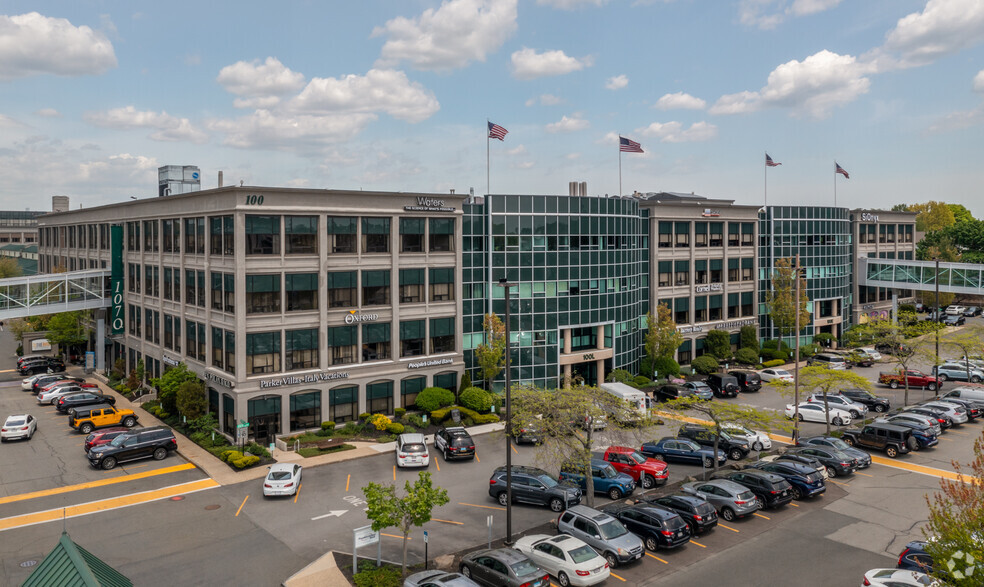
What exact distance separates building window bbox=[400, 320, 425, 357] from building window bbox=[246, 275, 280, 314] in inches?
395

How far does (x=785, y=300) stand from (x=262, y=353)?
Result: 58.2 m

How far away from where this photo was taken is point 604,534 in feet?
88.0

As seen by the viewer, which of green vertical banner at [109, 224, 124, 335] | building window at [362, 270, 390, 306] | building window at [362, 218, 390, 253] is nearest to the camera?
building window at [362, 218, 390, 253]

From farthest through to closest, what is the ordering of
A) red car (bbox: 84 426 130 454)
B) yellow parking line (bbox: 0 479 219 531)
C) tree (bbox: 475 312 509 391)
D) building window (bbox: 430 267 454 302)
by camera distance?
building window (bbox: 430 267 454 302) < tree (bbox: 475 312 509 391) < red car (bbox: 84 426 130 454) < yellow parking line (bbox: 0 479 219 531)

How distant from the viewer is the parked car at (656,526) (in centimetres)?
2753

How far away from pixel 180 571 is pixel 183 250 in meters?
33.3

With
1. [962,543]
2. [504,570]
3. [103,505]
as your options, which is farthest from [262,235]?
[962,543]

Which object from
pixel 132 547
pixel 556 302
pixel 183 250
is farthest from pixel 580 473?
pixel 183 250

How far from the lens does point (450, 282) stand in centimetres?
5459

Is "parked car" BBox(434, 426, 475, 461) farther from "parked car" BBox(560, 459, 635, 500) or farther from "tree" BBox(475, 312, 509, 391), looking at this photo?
"tree" BBox(475, 312, 509, 391)

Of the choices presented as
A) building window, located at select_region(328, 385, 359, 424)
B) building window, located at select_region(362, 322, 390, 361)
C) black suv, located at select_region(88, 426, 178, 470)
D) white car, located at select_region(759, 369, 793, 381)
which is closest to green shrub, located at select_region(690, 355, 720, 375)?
white car, located at select_region(759, 369, 793, 381)

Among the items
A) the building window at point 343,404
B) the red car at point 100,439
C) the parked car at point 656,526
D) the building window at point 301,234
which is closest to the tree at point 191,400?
the red car at point 100,439

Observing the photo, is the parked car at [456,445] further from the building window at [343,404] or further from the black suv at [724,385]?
the black suv at [724,385]

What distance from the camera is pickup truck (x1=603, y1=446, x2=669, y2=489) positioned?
120 ft
